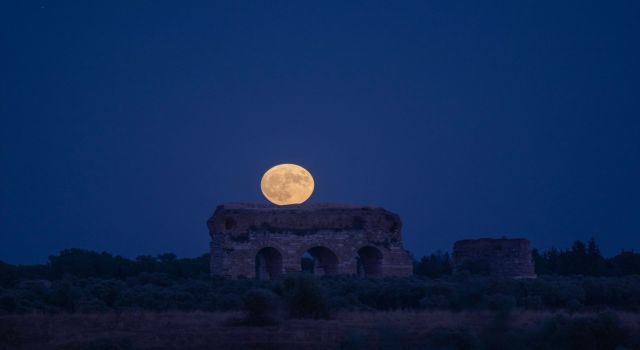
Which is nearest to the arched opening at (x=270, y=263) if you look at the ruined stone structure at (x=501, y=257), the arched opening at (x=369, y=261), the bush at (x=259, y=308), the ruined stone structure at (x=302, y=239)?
the ruined stone structure at (x=302, y=239)

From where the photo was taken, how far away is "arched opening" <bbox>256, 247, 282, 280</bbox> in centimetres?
3100

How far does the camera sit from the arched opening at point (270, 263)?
3100cm

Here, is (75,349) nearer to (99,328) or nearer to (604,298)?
(99,328)

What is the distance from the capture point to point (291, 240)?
1211 inches

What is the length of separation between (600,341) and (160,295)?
12.8 metres

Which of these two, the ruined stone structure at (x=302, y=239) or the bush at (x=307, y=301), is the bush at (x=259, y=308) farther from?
the ruined stone structure at (x=302, y=239)

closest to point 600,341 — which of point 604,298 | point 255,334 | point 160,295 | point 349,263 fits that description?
point 255,334

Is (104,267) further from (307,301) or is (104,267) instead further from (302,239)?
(307,301)

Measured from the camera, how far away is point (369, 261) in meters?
32.6

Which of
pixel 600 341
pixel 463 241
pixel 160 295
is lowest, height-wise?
pixel 600 341

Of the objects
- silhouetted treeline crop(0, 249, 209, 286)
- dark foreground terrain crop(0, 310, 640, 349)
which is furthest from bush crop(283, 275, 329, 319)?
silhouetted treeline crop(0, 249, 209, 286)

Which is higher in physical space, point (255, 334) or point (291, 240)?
point (291, 240)

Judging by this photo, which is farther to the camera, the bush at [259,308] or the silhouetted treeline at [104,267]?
the silhouetted treeline at [104,267]

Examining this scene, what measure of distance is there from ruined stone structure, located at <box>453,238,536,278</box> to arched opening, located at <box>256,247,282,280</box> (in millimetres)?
7351
